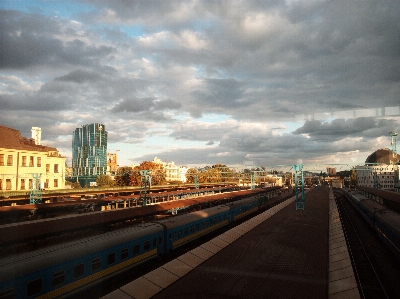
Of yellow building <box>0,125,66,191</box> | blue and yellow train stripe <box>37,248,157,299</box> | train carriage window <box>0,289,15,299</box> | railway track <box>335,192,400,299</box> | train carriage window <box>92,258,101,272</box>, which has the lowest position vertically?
railway track <box>335,192,400,299</box>

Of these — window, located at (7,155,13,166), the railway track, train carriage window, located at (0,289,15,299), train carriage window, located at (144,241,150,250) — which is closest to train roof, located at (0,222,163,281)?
train carriage window, located at (0,289,15,299)

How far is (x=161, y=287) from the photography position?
12812 millimetres

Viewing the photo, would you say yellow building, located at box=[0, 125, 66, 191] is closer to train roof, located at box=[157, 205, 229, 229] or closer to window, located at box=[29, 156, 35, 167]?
window, located at box=[29, 156, 35, 167]

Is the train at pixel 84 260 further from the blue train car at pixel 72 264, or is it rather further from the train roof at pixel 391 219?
the train roof at pixel 391 219

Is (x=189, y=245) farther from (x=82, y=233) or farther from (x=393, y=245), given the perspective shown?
(x=393, y=245)

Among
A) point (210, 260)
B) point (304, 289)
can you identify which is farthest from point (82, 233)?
point (304, 289)

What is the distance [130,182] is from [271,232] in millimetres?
75652

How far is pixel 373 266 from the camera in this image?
75.4ft

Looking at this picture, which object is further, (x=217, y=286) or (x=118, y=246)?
(x=118, y=246)

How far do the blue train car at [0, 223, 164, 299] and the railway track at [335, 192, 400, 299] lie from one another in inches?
507

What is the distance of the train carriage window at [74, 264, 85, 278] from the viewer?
14.0 meters

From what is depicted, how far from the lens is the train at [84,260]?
11566 millimetres

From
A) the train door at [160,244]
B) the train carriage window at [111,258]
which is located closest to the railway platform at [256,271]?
the train carriage window at [111,258]

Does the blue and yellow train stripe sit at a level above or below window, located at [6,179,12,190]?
below
